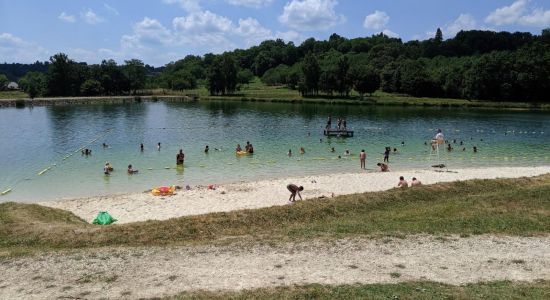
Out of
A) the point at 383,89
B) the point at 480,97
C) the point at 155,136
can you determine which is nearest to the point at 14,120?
the point at 155,136

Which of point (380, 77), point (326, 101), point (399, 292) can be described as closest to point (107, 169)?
point (399, 292)

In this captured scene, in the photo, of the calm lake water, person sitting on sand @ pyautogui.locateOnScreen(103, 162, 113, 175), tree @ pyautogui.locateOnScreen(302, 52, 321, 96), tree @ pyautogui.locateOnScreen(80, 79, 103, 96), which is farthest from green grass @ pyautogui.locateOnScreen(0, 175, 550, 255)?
tree @ pyautogui.locateOnScreen(80, 79, 103, 96)

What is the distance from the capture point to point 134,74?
18450 cm

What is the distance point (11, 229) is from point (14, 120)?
290 feet

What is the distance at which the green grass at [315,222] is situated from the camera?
62.2ft

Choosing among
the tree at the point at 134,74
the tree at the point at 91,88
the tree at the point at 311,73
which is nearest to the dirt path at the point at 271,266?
the tree at the point at 311,73

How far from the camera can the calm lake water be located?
40812 mm

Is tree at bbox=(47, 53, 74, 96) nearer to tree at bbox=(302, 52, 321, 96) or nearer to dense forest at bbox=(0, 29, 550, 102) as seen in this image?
dense forest at bbox=(0, 29, 550, 102)

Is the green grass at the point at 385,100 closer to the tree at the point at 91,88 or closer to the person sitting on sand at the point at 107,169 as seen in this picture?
the tree at the point at 91,88

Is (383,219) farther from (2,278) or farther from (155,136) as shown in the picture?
(155,136)

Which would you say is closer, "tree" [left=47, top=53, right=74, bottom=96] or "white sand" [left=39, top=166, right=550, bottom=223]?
"white sand" [left=39, top=166, right=550, bottom=223]

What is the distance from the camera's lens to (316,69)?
147 m

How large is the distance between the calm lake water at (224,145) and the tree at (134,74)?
83364mm

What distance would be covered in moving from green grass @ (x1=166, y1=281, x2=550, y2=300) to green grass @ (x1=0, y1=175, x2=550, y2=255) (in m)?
4.83
